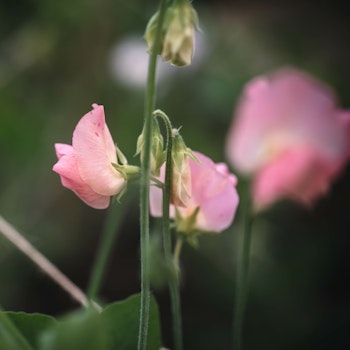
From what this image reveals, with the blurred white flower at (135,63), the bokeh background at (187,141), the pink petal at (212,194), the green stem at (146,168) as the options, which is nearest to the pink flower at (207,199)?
the pink petal at (212,194)

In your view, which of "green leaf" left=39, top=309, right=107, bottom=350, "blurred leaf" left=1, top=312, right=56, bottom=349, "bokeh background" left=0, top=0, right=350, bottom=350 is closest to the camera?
"green leaf" left=39, top=309, right=107, bottom=350

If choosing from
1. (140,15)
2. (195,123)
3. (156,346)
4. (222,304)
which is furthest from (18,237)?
(140,15)

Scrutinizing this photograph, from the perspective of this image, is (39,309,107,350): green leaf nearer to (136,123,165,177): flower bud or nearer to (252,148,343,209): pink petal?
(136,123,165,177): flower bud

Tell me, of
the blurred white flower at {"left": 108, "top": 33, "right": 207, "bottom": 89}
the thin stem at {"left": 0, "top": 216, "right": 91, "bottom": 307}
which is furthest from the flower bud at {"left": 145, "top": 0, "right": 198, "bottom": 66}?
the blurred white flower at {"left": 108, "top": 33, "right": 207, "bottom": 89}

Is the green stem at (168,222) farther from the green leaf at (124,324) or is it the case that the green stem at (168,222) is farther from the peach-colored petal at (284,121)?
the peach-colored petal at (284,121)

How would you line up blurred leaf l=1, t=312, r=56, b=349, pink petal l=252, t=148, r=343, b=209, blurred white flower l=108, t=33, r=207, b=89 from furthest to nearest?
blurred white flower l=108, t=33, r=207, b=89
pink petal l=252, t=148, r=343, b=209
blurred leaf l=1, t=312, r=56, b=349

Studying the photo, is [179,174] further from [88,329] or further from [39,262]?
[39,262]
